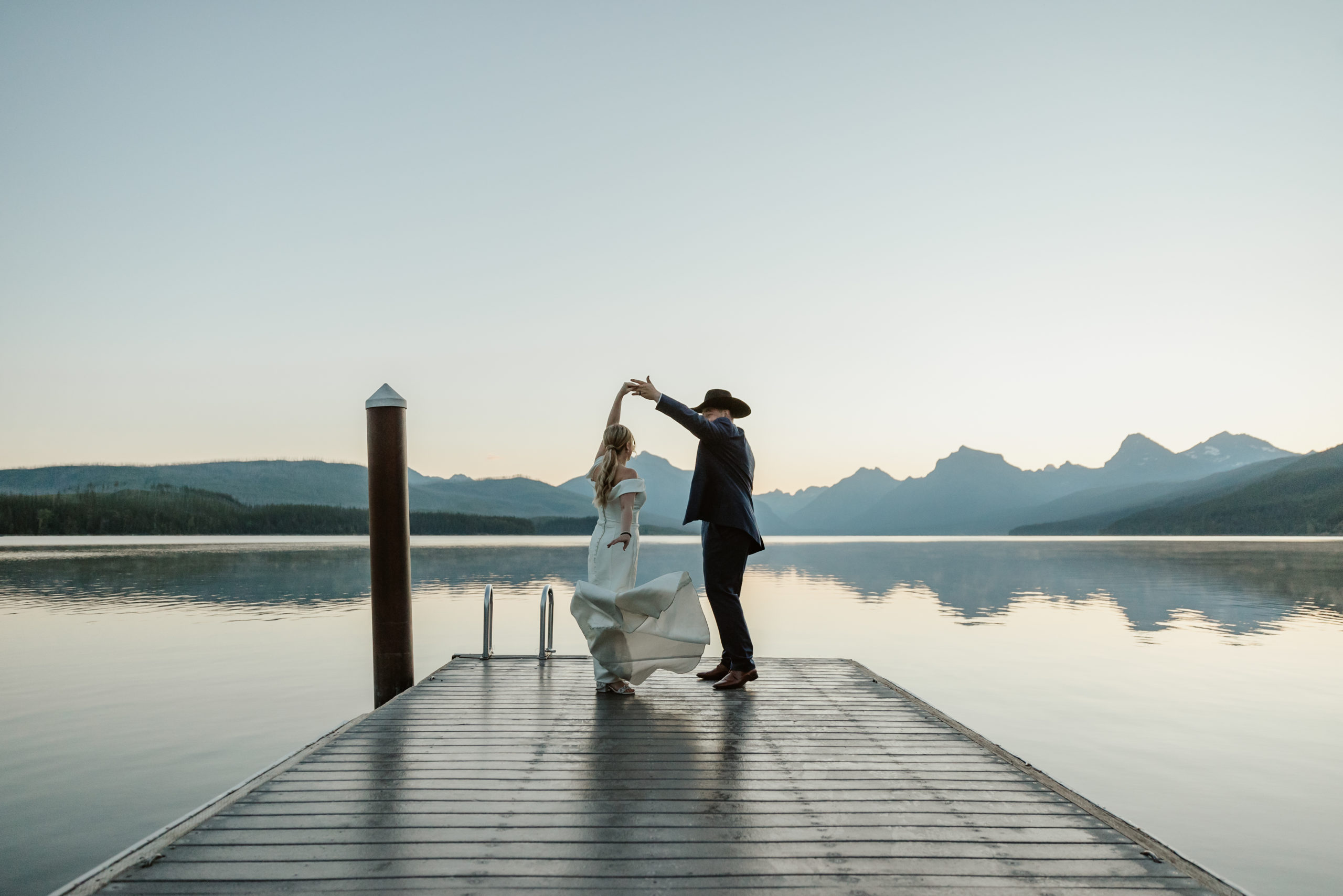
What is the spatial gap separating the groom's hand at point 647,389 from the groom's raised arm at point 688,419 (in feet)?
A: 0.12

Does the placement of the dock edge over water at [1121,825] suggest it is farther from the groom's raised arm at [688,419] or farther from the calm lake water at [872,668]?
the groom's raised arm at [688,419]

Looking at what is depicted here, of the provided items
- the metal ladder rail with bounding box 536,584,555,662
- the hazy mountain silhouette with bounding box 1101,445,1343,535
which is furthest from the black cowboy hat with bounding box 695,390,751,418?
the hazy mountain silhouette with bounding box 1101,445,1343,535

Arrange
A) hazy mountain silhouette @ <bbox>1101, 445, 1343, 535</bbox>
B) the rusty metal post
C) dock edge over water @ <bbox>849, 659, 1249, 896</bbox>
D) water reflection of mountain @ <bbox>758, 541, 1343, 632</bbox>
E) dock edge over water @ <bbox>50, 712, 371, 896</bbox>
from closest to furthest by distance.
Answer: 1. dock edge over water @ <bbox>50, 712, 371, 896</bbox>
2. dock edge over water @ <bbox>849, 659, 1249, 896</bbox>
3. the rusty metal post
4. water reflection of mountain @ <bbox>758, 541, 1343, 632</bbox>
5. hazy mountain silhouette @ <bbox>1101, 445, 1343, 535</bbox>

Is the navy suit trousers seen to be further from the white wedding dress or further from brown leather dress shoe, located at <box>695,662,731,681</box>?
brown leather dress shoe, located at <box>695,662,731,681</box>

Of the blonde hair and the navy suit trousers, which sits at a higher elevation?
the blonde hair

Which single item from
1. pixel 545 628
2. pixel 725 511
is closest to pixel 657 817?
pixel 725 511

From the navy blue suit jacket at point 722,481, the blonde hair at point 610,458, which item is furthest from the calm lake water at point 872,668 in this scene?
the blonde hair at point 610,458

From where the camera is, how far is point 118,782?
7.20 meters

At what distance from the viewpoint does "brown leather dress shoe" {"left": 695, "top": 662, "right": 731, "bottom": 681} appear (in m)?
7.15

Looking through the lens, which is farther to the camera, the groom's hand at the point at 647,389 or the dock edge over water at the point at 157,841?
the groom's hand at the point at 647,389

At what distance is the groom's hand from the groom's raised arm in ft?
0.12

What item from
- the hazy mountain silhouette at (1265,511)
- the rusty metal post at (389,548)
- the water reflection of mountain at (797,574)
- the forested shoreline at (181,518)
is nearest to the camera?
the rusty metal post at (389,548)

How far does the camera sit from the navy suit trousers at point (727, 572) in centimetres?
655

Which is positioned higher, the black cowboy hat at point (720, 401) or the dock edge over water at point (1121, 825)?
the black cowboy hat at point (720, 401)
